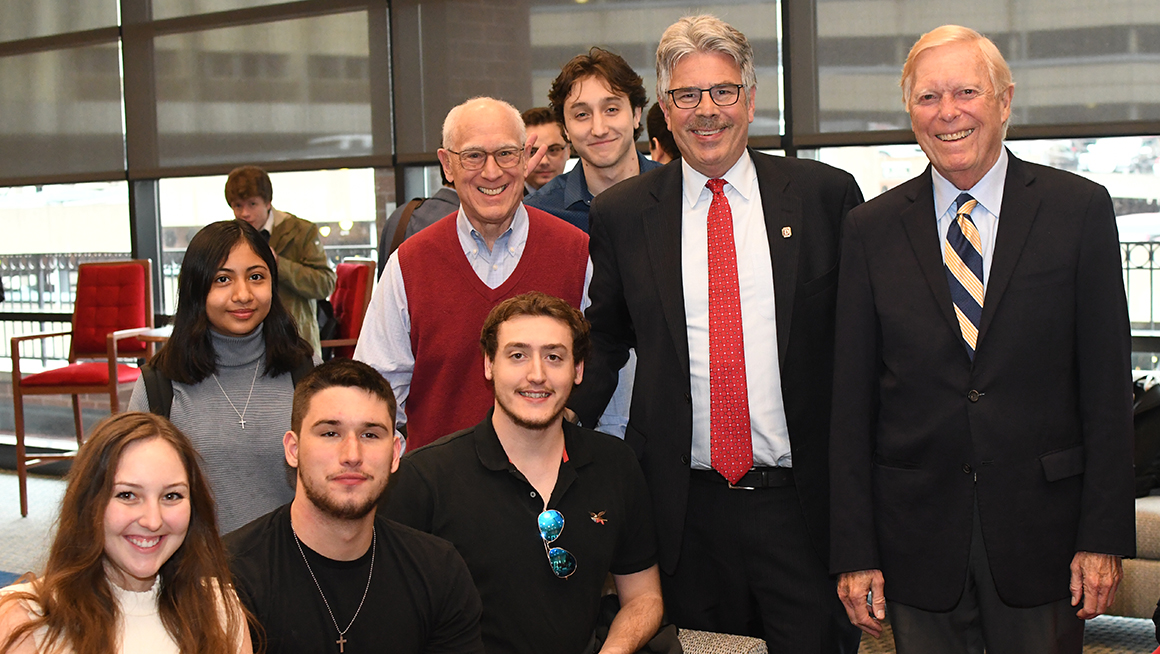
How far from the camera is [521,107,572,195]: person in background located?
371 cm

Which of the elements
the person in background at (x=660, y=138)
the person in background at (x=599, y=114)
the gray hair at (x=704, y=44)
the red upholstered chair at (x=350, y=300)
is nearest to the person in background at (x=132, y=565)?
the gray hair at (x=704, y=44)

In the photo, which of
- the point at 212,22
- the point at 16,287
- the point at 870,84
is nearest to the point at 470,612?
the point at 870,84

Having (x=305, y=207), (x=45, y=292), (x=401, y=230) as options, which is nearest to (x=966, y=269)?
(x=401, y=230)

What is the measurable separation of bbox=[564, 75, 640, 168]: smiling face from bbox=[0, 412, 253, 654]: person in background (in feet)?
4.83

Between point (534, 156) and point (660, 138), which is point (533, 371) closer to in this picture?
point (660, 138)

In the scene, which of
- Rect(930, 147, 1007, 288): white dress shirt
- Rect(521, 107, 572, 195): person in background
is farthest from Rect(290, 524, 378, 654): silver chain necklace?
Rect(521, 107, 572, 195): person in background

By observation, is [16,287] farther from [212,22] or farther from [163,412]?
[163,412]

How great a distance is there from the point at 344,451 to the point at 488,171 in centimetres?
84

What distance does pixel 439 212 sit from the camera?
3377mm

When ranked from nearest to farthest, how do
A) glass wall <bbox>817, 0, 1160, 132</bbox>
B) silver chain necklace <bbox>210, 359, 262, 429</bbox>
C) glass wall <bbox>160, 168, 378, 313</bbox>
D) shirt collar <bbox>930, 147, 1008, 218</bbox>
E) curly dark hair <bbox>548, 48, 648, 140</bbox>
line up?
1. shirt collar <bbox>930, 147, 1008, 218</bbox>
2. silver chain necklace <bbox>210, 359, 262, 429</bbox>
3. curly dark hair <bbox>548, 48, 648, 140</bbox>
4. glass wall <bbox>817, 0, 1160, 132</bbox>
5. glass wall <bbox>160, 168, 378, 313</bbox>

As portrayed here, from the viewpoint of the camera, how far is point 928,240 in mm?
1966

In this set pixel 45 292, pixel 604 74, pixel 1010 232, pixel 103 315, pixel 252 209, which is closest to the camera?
pixel 1010 232

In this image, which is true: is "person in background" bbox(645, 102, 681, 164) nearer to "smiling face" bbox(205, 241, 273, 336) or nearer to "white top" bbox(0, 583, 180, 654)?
"smiling face" bbox(205, 241, 273, 336)

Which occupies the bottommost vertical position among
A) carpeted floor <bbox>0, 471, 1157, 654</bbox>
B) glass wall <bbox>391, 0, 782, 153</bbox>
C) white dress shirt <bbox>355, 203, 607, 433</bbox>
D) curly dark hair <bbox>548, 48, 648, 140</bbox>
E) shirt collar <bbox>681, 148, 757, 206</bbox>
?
carpeted floor <bbox>0, 471, 1157, 654</bbox>
